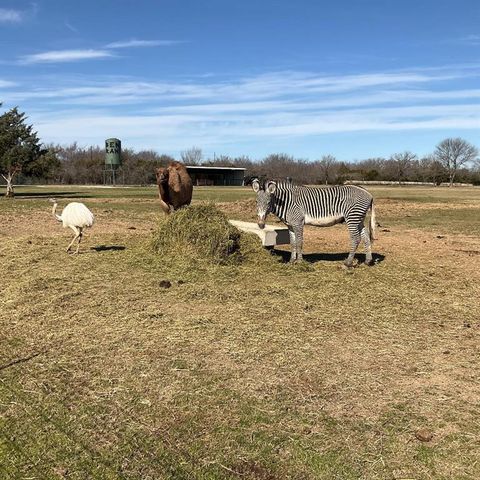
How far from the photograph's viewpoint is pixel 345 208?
402 inches

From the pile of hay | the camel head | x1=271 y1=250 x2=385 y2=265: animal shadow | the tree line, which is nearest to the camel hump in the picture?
the camel head

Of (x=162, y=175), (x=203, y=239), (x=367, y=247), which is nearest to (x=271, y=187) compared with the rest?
(x=203, y=239)

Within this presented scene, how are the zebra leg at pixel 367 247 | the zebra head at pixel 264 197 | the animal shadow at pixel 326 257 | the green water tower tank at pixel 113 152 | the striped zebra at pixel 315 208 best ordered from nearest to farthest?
the zebra head at pixel 264 197 → the striped zebra at pixel 315 208 → the zebra leg at pixel 367 247 → the animal shadow at pixel 326 257 → the green water tower tank at pixel 113 152

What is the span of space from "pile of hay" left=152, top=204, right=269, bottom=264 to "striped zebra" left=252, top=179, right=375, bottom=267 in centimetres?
70

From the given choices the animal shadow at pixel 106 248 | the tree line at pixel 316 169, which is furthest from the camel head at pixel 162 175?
the tree line at pixel 316 169

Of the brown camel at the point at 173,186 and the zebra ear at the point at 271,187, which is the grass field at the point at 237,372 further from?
the brown camel at the point at 173,186

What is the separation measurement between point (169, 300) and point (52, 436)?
371cm

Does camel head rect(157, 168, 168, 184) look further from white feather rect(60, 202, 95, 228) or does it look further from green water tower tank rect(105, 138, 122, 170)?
green water tower tank rect(105, 138, 122, 170)

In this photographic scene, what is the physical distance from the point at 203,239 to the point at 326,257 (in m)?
3.06

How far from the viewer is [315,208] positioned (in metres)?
10.1

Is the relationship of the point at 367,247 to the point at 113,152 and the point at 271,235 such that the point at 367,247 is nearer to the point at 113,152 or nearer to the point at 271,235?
the point at 271,235

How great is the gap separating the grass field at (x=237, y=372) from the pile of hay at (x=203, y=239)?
433 mm

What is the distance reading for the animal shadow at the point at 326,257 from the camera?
11.0m

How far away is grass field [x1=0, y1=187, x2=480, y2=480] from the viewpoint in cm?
352
